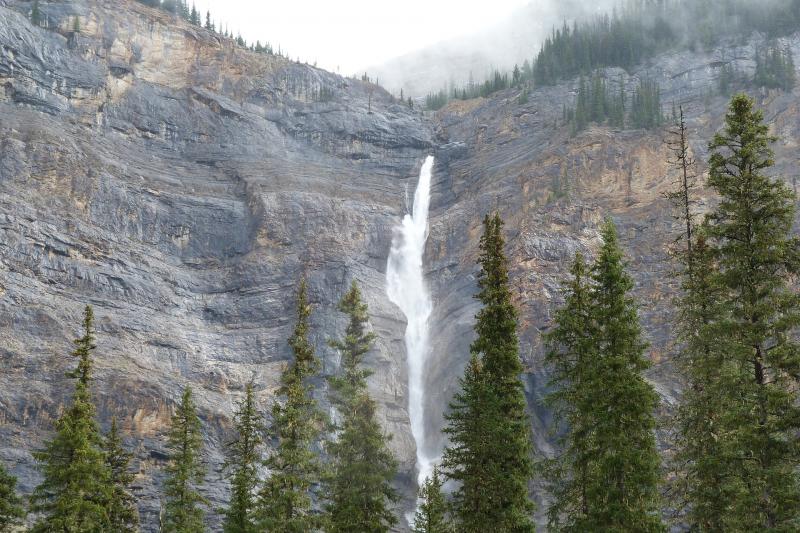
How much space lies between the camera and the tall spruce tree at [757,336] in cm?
1988

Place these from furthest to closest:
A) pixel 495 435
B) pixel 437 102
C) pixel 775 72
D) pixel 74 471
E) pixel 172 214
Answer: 1. pixel 437 102
2. pixel 775 72
3. pixel 172 214
4. pixel 74 471
5. pixel 495 435

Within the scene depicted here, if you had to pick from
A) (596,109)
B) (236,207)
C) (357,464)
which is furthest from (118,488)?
(596,109)

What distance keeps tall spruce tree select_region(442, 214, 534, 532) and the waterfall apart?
152 ft

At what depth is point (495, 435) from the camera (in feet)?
84.3

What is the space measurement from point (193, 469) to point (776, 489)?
84.8 feet

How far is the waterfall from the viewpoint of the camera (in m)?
77.2

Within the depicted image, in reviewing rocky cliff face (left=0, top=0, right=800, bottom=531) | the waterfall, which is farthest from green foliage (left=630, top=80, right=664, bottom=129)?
the waterfall

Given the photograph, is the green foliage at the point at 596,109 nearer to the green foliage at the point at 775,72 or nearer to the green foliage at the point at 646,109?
the green foliage at the point at 646,109

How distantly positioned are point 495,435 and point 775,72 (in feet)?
295

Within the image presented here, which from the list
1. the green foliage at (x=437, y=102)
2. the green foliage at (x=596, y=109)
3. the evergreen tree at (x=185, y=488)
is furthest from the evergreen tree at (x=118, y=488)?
the green foliage at (x=437, y=102)

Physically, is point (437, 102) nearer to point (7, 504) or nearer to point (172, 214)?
point (172, 214)

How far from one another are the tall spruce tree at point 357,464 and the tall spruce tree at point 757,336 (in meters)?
13.6

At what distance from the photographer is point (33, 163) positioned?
81.8m

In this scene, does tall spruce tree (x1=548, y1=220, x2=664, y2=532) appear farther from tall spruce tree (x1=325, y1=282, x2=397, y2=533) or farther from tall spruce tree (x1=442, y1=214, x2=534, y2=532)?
tall spruce tree (x1=325, y1=282, x2=397, y2=533)
